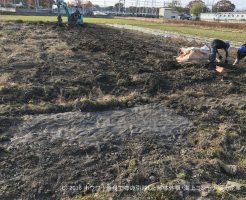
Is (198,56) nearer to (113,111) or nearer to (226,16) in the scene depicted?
(113,111)

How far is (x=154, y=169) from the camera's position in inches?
214

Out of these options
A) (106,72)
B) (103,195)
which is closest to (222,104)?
(106,72)

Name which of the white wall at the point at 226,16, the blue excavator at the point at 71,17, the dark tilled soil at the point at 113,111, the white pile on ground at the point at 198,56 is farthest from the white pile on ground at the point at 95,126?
the white wall at the point at 226,16

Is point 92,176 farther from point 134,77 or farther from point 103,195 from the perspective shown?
point 134,77

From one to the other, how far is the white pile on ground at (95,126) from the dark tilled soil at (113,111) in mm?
56

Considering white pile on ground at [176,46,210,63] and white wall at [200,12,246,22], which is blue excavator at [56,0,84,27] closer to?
white pile on ground at [176,46,210,63]

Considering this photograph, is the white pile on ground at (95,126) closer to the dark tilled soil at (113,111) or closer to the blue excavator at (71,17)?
the dark tilled soil at (113,111)

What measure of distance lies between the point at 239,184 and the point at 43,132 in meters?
3.51

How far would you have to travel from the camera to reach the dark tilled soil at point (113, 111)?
17.2 feet

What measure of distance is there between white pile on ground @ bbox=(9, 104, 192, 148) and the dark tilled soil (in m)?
0.06

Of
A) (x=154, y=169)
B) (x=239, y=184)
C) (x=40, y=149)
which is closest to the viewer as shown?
(x=239, y=184)

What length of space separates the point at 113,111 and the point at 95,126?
100 cm

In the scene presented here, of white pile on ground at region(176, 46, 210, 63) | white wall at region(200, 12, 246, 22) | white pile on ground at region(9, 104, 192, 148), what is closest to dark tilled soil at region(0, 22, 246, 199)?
white pile on ground at region(9, 104, 192, 148)

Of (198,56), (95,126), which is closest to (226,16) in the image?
(198,56)
